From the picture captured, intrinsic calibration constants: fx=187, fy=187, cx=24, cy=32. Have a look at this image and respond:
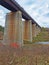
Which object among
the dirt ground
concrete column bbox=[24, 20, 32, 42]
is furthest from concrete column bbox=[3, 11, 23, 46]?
the dirt ground

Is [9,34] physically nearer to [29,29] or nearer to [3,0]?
[3,0]

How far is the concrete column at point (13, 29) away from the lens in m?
39.5

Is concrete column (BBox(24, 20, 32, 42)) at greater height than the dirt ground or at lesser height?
greater

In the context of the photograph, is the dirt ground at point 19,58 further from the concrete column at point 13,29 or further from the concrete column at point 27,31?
the concrete column at point 27,31

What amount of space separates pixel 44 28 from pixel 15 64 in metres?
90.4

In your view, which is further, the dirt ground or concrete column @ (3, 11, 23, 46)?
concrete column @ (3, 11, 23, 46)

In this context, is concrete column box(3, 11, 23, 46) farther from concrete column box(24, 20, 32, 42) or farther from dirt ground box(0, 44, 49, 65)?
dirt ground box(0, 44, 49, 65)

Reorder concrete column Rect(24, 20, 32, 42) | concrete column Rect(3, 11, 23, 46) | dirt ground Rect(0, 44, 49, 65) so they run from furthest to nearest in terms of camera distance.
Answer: concrete column Rect(24, 20, 32, 42)
concrete column Rect(3, 11, 23, 46)
dirt ground Rect(0, 44, 49, 65)

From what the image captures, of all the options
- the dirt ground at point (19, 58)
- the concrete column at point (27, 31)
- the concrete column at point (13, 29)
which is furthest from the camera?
the concrete column at point (27, 31)

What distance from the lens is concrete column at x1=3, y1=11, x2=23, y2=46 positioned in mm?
39469

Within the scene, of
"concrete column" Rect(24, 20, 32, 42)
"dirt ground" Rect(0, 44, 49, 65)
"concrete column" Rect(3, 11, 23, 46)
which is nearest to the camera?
"dirt ground" Rect(0, 44, 49, 65)

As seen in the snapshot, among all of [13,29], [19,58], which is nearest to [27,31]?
[13,29]

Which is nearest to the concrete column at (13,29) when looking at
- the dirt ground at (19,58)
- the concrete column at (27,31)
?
the concrete column at (27,31)

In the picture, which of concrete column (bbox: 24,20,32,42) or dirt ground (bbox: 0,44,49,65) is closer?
dirt ground (bbox: 0,44,49,65)
